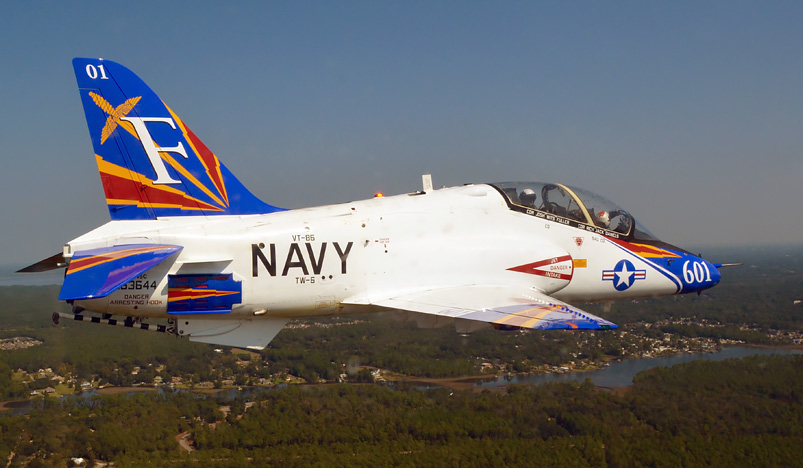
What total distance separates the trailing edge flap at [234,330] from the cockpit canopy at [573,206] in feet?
16.3

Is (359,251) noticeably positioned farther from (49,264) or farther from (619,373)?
(619,373)

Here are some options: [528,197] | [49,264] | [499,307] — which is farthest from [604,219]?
[49,264]

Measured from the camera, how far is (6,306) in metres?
31.8

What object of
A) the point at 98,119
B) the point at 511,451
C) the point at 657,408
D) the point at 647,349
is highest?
the point at 98,119

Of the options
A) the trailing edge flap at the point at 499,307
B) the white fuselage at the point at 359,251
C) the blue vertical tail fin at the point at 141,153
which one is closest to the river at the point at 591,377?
the white fuselage at the point at 359,251

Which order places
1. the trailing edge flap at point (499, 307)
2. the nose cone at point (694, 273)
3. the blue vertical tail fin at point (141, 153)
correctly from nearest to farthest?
the trailing edge flap at point (499, 307) < the blue vertical tail fin at point (141, 153) < the nose cone at point (694, 273)

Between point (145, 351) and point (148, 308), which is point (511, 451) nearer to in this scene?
point (145, 351)

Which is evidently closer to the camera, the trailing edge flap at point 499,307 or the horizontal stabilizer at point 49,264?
the trailing edge flap at point 499,307

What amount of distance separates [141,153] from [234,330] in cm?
323

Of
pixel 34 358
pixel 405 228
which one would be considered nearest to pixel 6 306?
pixel 34 358

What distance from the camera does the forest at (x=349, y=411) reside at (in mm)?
24859

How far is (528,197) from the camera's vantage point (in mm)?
10656

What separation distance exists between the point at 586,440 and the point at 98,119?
2483 centimetres

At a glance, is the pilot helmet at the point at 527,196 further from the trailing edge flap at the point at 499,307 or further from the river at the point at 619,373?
the river at the point at 619,373
